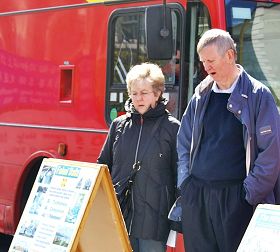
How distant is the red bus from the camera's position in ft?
18.2

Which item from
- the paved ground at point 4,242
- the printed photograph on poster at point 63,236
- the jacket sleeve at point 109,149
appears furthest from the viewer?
the paved ground at point 4,242

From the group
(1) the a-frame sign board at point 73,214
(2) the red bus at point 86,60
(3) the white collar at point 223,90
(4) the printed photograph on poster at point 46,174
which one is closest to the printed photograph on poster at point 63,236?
(1) the a-frame sign board at point 73,214

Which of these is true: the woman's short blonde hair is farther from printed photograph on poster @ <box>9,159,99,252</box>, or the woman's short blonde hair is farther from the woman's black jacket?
printed photograph on poster @ <box>9,159,99,252</box>

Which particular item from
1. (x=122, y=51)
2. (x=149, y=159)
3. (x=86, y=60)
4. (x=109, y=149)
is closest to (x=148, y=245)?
(x=149, y=159)

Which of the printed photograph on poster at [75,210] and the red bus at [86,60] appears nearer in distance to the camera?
the printed photograph on poster at [75,210]

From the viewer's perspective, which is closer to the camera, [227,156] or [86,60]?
[227,156]

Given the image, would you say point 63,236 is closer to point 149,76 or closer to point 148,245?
point 148,245

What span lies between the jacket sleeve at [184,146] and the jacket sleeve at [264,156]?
1.50 ft

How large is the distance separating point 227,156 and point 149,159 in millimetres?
648

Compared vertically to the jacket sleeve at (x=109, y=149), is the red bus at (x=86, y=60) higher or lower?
higher

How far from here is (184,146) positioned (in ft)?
14.4

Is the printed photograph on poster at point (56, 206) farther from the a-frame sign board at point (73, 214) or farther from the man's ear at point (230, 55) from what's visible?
the man's ear at point (230, 55)

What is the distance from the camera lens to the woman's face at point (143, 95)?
4617 mm

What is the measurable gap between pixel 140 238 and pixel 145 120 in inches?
30.0
